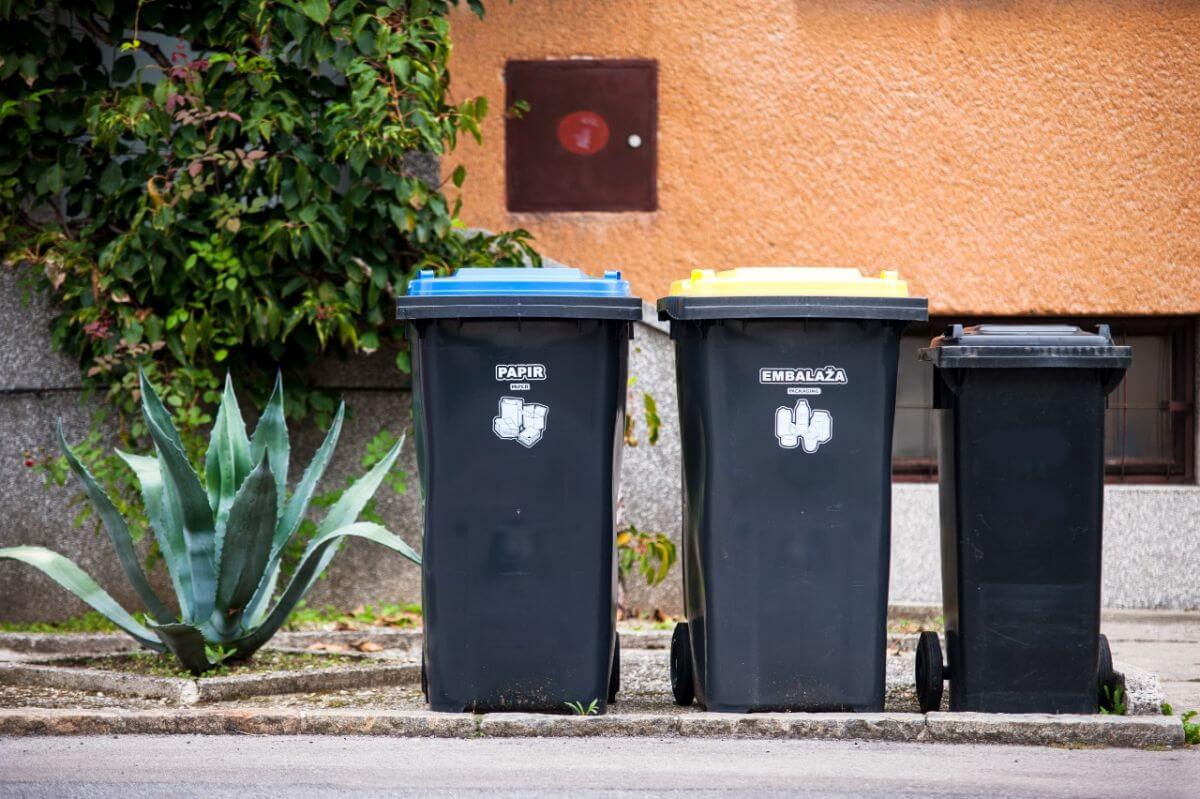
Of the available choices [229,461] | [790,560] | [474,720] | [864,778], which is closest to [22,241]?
[229,461]

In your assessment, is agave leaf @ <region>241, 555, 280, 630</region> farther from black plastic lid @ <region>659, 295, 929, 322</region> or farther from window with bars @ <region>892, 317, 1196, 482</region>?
window with bars @ <region>892, 317, 1196, 482</region>

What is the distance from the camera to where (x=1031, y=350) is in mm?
4906

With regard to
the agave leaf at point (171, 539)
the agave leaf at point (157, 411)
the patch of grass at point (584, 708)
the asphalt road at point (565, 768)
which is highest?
the agave leaf at point (157, 411)

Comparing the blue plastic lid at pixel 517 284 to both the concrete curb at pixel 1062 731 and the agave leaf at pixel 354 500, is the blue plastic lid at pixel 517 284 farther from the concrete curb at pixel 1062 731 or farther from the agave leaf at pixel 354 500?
the concrete curb at pixel 1062 731

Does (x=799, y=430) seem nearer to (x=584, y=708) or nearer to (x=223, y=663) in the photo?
(x=584, y=708)

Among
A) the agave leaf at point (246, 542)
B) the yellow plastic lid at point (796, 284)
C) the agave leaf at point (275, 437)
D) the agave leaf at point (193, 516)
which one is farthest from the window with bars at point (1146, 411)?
the agave leaf at point (193, 516)

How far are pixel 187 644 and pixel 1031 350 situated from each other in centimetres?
303

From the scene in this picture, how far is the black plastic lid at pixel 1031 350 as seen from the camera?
193 inches

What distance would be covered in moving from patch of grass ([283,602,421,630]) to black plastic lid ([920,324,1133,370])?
3172 mm

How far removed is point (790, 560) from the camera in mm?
4930

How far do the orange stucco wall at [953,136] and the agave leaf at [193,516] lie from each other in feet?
11.0

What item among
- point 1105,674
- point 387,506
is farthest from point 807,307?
point 387,506

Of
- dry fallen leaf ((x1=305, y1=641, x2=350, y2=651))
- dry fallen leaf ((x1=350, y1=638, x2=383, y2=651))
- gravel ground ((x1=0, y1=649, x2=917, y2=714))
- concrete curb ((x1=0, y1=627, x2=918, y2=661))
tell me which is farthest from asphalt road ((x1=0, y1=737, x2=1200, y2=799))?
concrete curb ((x1=0, y1=627, x2=918, y2=661))

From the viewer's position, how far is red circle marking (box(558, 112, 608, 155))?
807cm
